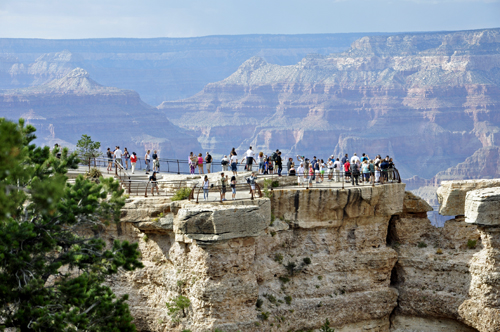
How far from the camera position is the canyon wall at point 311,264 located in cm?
4278

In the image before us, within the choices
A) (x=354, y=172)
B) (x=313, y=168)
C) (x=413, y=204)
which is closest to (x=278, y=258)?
(x=354, y=172)

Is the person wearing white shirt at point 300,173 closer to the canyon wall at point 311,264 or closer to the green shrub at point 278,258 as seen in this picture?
the canyon wall at point 311,264

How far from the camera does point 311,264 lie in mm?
48656

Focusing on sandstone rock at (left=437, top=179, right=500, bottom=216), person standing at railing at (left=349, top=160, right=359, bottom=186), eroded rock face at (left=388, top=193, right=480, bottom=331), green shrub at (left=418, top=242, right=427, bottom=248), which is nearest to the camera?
person standing at railing at (left=349, top=160, right=359, bottom=186)

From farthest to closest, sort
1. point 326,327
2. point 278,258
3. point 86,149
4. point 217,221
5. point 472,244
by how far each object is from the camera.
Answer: point 86,149 < point 472,244 < point 278,258 < point 326,327 < point 217,221

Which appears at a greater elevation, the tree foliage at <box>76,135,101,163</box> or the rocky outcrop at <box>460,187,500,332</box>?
the tree foliage at <box>76,135,101,163</box>

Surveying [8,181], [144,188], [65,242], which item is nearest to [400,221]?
[144,188]

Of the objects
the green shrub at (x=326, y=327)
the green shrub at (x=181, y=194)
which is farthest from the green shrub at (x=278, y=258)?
the green shrub at (x=181, y=194)

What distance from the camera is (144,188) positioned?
1939 inches

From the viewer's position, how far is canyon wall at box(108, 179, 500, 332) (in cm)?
4278

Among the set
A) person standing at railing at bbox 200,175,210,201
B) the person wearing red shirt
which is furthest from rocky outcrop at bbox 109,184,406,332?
the person wearing red shirt

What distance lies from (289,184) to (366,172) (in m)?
5.59

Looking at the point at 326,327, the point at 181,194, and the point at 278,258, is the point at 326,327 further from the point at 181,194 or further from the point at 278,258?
the point at 181,194

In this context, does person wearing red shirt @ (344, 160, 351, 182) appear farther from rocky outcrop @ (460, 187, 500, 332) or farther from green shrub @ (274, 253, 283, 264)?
rocky outcrop @ (460, 187, 500, 332)
